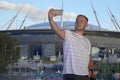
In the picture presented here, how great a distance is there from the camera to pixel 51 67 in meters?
74.2

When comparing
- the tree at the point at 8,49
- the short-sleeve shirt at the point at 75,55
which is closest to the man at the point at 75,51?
Result: the short-sleeve shirt at the point at 75,55

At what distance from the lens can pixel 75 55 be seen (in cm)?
508

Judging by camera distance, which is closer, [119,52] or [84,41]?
[84,41]

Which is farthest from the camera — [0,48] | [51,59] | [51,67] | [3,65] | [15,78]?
[51,59]

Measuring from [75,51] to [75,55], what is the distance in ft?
0.15

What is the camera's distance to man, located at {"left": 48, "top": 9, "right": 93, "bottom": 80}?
5.04 m

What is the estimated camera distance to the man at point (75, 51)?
16.5 feet

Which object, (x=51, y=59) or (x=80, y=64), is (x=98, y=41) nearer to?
(x=51, y=59)

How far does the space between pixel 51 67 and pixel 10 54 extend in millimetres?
24978

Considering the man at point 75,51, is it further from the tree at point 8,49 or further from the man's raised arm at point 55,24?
the tree at point 8,49

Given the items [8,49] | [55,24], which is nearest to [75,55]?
[55,24]

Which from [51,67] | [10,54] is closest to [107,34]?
[51,67]

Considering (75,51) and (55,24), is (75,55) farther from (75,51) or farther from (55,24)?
(55,24)

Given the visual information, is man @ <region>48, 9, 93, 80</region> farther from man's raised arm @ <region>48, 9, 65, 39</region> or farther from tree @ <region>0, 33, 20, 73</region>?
tree @ <region>0, 33, 20, 73</region>
